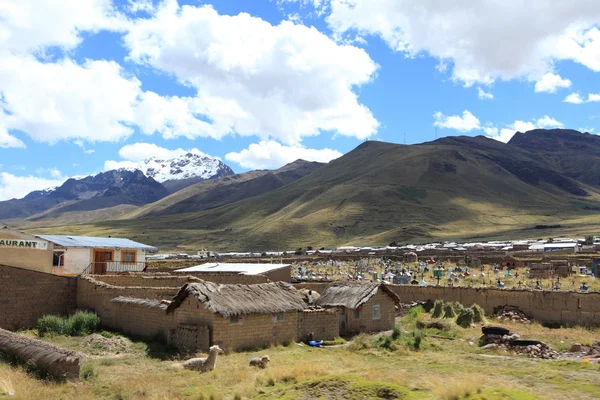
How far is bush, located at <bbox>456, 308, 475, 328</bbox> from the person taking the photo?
79.7 feet

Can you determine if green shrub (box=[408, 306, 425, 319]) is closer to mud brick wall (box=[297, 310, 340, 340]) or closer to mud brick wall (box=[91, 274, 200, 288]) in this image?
mud brick wall (box=[297, 310, 340, 340])

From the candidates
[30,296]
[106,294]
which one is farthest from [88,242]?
[106,294]

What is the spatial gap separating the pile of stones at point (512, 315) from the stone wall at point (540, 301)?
0.21 m

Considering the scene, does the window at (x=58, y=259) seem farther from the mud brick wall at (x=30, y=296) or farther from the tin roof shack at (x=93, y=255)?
the mud brick wall at (x=30, y=296)

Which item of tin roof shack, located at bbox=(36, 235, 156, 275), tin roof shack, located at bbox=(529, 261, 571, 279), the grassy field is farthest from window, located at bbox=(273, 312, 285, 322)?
tin roof shack, located at bbox=(529, 261, 571, 279)

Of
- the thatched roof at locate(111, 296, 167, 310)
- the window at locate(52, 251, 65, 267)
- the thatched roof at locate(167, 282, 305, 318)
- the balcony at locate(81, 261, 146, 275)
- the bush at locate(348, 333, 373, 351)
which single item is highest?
the window at locate(52, 251, 65, 267)

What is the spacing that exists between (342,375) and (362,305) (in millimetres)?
12203

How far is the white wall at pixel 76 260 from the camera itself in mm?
32875

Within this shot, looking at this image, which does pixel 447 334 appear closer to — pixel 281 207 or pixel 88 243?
pixel 88 243

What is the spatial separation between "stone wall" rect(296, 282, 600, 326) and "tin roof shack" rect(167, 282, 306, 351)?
10.1 m

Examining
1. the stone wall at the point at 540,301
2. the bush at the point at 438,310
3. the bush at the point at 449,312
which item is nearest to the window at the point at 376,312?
the bush at the point at 438,310

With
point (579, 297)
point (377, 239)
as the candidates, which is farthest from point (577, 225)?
point (579, 297)

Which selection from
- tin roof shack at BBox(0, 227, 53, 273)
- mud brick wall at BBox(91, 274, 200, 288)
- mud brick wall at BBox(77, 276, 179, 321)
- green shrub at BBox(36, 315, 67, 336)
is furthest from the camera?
tin roof shack at BBox(0, 227, 53, 273)

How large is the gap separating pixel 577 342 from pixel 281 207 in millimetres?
170972
